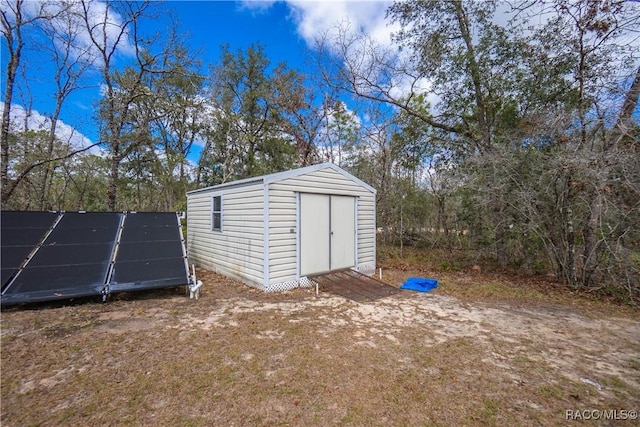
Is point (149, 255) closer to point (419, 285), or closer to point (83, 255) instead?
point (83, 255)

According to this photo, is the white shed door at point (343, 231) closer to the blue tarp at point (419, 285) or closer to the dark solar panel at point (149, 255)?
the blue tarp at point (419, 285)

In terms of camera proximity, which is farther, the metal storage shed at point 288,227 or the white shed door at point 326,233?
the white shed door at point 326,233

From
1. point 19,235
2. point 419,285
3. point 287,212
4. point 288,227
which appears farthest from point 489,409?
point 19,235

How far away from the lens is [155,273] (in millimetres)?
5004

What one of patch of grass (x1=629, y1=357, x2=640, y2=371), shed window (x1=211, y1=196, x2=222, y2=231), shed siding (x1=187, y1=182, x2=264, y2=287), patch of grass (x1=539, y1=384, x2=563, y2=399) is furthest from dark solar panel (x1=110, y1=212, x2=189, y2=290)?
patch of grass (x1=629, y1=357, x2=640, y2=371)

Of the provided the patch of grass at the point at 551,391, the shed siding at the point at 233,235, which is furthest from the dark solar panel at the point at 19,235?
the patch of grass at the point at 551,391

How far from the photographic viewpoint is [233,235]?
6.42 metres

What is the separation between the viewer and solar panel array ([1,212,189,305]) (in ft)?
14.2

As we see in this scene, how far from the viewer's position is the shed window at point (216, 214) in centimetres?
695

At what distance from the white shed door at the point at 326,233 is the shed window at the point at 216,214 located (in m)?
2.26

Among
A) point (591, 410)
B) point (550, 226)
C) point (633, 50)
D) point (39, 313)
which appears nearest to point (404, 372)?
point (591, 410)

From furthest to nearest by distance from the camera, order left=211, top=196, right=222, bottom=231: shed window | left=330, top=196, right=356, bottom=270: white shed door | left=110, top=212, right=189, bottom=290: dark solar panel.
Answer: left=211, top=196, right=222, bottom=231: shed window → left=330, top=196, right=356, bottom=270: white shed door → left=110, top=212, right=189, bottom=290: dark solar panel

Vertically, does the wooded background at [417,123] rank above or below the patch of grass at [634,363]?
above

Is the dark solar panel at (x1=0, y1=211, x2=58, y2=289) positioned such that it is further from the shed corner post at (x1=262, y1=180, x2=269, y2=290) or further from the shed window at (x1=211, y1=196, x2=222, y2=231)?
the shed corner post at (x1=262, y1=180, x2=269, y2=290)
